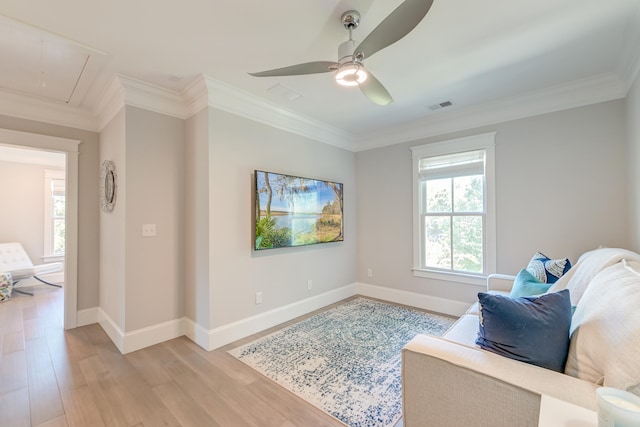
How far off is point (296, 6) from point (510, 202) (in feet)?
9.88

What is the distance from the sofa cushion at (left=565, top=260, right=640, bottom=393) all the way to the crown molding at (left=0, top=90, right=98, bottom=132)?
485 centimetres

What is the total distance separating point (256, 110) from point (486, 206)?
9.65 feet

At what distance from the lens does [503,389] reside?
110 centimetres

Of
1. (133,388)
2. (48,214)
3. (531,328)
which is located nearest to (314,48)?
(531,328)

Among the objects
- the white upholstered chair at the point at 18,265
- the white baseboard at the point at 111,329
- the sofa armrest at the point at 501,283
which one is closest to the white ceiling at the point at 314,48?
the sofa armrest at the point at 501,283

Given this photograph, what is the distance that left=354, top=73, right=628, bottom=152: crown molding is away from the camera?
2.70m

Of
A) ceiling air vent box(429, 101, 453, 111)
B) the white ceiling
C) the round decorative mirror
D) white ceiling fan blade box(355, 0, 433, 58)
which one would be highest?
the white ceiling

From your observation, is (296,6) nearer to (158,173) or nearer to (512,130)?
(158,173)

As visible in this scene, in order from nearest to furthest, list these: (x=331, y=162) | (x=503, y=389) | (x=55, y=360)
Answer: (x=503, y=389), (x=55, y=360), (x=331, y=162)

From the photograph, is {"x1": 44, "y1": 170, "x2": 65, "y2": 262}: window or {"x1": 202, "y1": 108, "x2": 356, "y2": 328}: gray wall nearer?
{"x1": 202, "y1": 108, "x2": 356, "y2": 328}: gray wall

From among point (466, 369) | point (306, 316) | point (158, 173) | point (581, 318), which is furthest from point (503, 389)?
point (158, 173)

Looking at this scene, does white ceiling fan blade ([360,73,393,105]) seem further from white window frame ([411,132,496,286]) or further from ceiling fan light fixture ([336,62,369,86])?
white window frame ([411,132,496,286])

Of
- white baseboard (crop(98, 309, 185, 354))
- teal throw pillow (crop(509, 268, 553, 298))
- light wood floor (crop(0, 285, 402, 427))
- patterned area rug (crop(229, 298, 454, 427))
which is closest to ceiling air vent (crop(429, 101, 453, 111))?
teal throw pillow (crop(509, 268, 553, 298))

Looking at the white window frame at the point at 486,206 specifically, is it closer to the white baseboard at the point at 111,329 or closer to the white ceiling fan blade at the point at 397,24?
the white ceiling fan blade at the point at 397,24
